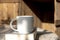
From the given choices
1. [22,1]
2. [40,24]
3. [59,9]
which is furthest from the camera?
[40,24]

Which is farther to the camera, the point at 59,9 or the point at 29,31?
the point at 59,9

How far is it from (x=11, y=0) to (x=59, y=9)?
656 millimetres

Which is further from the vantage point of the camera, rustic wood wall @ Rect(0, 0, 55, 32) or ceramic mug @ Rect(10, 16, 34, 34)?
rustic wood wall @ Rect(0, 0, 55, 32)

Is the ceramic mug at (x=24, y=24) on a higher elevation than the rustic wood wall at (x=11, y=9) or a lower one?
lower

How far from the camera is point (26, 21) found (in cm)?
76

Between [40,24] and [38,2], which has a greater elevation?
[38,2]

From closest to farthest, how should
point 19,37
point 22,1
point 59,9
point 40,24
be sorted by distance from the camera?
point 19,37 < point 59,9 < point 22,1 < point 40,24

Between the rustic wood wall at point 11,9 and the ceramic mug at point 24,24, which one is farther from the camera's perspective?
the rustic wood wall at point 11,9

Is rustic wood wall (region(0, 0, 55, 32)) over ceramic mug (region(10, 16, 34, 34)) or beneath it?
over

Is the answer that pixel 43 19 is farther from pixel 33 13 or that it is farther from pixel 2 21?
pixel 2 21

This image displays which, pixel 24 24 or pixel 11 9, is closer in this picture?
pixel 24 24

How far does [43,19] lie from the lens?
1956 mm

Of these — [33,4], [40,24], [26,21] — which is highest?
[33,4]

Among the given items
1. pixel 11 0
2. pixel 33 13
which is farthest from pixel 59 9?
pixel 11 0
